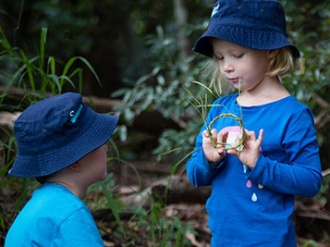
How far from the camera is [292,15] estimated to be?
172 inches

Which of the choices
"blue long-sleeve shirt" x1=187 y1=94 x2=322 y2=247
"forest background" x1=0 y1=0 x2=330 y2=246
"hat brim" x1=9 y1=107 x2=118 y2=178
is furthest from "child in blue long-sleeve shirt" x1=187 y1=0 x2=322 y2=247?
"hat brim" x1=9 y1=107 x2=118 y2=178

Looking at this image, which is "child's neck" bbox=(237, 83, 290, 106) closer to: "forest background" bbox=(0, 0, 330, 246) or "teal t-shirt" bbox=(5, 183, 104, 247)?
"forest background" bbox=(0, 0, 330, 246)

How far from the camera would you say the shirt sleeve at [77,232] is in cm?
224

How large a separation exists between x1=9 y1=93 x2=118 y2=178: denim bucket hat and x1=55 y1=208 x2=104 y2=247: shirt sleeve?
0.20 metres

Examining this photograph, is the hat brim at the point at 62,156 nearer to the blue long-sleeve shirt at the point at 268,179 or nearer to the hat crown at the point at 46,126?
the hat crown at the point at 46,126

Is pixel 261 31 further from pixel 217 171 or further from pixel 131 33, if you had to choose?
pixel 131 33

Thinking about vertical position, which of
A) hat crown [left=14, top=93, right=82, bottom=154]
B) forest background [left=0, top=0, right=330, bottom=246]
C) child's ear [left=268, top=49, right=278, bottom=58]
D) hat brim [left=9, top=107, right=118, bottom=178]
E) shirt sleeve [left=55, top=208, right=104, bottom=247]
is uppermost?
child's ear [left=268, top=49, right=278, bottom=58]

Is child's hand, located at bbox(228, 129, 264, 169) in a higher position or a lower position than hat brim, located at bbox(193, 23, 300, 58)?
lower

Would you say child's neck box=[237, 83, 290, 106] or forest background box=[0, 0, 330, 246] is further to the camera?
forest background box=[0, 0, 330, 246]

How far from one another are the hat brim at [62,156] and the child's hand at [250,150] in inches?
20.8

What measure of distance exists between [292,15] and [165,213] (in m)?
1.64

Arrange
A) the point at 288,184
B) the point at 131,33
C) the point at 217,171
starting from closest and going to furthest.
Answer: the point at 288,184, the point at 217,171, the point at 131,33

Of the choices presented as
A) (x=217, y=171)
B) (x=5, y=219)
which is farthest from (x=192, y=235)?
(x=217, y=171)

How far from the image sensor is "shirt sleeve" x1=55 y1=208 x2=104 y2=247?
2.24 meters
